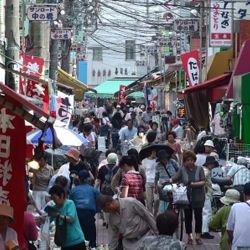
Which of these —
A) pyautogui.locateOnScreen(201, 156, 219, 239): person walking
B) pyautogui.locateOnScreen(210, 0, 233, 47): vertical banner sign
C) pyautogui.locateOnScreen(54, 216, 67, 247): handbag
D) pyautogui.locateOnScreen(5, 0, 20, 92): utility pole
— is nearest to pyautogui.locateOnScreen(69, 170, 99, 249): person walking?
pyautogui.locateOnScreen(54, 216, 67, 247): handbag

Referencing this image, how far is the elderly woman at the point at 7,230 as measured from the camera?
7.84 m

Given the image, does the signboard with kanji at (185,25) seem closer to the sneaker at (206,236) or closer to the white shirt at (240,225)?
the sneaker at (206,236)

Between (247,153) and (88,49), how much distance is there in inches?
2617

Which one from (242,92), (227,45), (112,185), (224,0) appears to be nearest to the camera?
(112,185)

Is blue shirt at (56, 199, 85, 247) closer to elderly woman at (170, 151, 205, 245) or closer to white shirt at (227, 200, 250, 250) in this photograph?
white shirt at (227, 200, 250, 250)

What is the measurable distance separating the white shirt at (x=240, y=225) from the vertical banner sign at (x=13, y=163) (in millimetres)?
2238

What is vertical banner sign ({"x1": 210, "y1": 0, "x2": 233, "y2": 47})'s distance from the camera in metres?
30.5

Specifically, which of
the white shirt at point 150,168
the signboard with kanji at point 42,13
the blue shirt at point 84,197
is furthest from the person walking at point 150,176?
the signboard with kanji at point 42,13

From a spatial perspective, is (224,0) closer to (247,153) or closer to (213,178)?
(247,153)

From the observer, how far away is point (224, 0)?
2900cm

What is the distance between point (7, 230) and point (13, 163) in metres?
0.63

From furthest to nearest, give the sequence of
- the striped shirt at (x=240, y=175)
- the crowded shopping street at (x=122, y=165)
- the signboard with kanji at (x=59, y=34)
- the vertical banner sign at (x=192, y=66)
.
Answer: the vertical banner sign at (x=192, y=66)
the signboard with kanji at (x=59, y=34)
the striped shirt at (x=240, y=175)
the crowded shopping street at (x=122, y=165)

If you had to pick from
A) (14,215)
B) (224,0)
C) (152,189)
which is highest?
(224,0)

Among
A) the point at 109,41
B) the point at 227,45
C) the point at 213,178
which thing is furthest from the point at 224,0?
the point at 109,41
